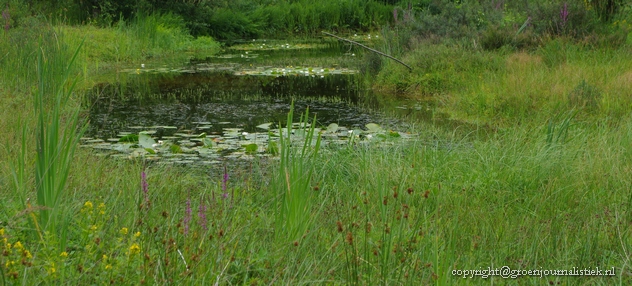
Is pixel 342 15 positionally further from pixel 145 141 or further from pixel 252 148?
pixel 252 148

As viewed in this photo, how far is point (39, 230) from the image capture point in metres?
2.78

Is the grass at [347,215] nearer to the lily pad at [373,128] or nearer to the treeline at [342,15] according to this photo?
the lily pad at [373,128]

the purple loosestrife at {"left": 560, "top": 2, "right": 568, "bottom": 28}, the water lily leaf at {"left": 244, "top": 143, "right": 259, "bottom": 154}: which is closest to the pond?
the water lily leaf at {"left": 244, "top": 143, "right": 259, "bottom": 154}

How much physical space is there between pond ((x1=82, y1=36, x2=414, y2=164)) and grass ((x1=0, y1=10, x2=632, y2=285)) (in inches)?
20.9

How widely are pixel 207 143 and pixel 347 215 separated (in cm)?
344

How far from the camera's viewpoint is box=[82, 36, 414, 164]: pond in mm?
6988

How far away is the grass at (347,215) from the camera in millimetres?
2768

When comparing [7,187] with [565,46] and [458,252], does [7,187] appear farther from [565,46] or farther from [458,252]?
[565,46]

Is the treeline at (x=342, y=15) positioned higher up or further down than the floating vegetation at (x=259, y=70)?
higher up

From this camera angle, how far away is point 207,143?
7.08 m

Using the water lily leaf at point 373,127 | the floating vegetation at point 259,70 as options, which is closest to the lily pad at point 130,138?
the water lily leaf at point 373,127

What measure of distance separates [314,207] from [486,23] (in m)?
10.3

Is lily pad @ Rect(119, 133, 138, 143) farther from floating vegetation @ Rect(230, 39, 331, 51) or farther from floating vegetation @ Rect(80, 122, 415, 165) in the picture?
floating vegetation @ Rect(230, 39, 331, 51)

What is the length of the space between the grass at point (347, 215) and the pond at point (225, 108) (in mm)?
532
